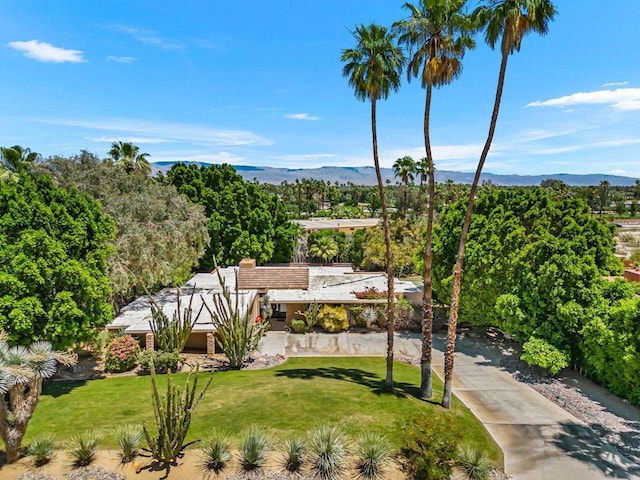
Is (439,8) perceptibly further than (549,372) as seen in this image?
No

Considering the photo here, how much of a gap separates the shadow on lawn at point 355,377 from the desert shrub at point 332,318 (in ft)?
21.1

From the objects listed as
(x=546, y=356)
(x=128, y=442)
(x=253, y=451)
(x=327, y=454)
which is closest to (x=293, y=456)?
(x=327, y=454)

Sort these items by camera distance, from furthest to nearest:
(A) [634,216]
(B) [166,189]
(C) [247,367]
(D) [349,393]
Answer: (A) [634,216] → (B) [166,189] → (C) [247,367] → (D) [349,393]

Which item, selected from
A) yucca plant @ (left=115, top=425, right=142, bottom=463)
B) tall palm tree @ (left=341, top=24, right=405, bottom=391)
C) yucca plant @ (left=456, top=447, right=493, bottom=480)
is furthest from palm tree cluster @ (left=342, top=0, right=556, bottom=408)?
yucca plant @ (left=115, top=425, right=142, bottom=463)

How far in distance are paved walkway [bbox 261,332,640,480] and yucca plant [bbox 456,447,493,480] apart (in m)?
1.32

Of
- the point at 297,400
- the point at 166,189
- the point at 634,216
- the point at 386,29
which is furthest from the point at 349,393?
the point at 634,216

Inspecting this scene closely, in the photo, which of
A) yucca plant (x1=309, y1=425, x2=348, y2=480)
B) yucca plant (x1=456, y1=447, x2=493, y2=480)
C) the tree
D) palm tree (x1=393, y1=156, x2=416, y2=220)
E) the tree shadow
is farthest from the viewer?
palm tree (x1=393, y1=156, x2=416, y2=220)

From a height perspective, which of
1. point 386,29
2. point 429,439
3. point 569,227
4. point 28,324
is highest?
point 386,29

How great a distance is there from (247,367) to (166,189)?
17296 mm

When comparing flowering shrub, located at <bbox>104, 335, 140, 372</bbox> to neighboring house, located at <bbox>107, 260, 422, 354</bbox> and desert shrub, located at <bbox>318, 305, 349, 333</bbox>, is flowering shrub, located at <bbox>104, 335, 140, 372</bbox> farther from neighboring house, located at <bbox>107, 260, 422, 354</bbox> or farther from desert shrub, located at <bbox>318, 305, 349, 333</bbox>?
desert shrub, located at <bbox>318, 305, 349, 333</bbox>

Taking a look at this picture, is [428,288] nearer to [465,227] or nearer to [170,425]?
[465,227]

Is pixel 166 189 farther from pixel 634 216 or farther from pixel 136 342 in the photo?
pixel 634 216

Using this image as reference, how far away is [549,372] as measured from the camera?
19781 mm

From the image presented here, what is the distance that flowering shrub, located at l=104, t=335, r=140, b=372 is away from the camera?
65.5ft
